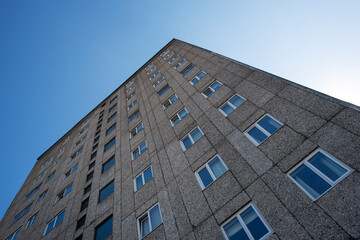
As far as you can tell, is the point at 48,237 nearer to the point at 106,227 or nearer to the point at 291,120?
the point at 106,227

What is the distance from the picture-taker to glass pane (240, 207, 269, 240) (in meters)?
7.38

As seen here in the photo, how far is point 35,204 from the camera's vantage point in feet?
78.6

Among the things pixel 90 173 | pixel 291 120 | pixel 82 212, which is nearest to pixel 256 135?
pixel 291 120

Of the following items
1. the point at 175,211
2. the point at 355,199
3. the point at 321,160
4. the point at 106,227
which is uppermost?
the point at 106,227

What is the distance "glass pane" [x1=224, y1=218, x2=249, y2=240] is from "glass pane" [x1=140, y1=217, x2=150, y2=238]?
4.73m

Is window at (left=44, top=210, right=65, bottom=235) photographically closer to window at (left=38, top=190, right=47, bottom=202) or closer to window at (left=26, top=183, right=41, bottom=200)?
window at (left=38, top=190, right=47, bottom=202)

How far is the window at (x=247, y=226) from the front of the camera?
24.3ft

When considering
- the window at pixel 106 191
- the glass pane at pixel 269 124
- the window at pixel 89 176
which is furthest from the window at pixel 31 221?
the glass pane at pixel 269 124

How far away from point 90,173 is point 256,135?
661 inches

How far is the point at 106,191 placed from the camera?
16.2m

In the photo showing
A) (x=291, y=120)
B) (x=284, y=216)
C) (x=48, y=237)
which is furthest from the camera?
(x=48, y=237)

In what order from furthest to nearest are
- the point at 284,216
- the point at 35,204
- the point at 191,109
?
the point at 35,204 < the point at 191,109 < the point at 284,216

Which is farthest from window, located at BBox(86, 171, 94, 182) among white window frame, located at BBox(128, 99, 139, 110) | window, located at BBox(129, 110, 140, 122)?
white window frame, located at BBox(128, 99, 139, 110)

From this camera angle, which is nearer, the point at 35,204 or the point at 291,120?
the point at 291,120
